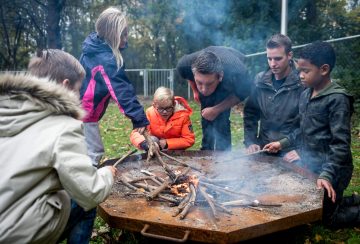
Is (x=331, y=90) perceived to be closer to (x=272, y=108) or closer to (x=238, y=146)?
(x=272, y=108)

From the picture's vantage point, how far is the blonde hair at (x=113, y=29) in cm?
380

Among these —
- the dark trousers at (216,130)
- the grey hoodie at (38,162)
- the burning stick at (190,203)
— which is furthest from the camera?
the dark trousers at (216,130)

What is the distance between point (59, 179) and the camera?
1.98 metres

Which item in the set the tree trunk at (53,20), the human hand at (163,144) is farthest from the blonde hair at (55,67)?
the tree trunk at (53,20)

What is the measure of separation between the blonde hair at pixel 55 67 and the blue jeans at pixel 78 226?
886mm

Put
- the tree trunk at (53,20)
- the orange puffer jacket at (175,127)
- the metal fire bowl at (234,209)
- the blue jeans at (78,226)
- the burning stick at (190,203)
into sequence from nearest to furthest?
the metal fire bowl at (234,209)
the burning stick at (190,203)
the blue jeans at (78,226)
the orange puffer jacket at (175,127)
the tree trunk at (53,20)

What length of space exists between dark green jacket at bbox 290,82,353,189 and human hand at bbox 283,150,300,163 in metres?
0.07

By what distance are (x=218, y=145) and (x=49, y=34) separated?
10.2 metres

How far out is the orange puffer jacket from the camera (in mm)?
4348

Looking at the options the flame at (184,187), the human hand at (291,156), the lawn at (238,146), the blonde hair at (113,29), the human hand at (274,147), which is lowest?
the lawn at (238,146)

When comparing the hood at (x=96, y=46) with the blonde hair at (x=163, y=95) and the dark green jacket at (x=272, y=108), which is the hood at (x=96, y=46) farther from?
the dark green jacket at (x=272, y=108)

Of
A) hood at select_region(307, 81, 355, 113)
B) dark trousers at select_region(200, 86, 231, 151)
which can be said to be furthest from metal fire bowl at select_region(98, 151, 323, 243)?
dark trousers at select_region(200, 86, 231, 151)

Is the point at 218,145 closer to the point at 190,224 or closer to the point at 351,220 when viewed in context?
the point at 351,220

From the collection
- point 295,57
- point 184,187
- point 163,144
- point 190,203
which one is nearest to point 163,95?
point 163,144
